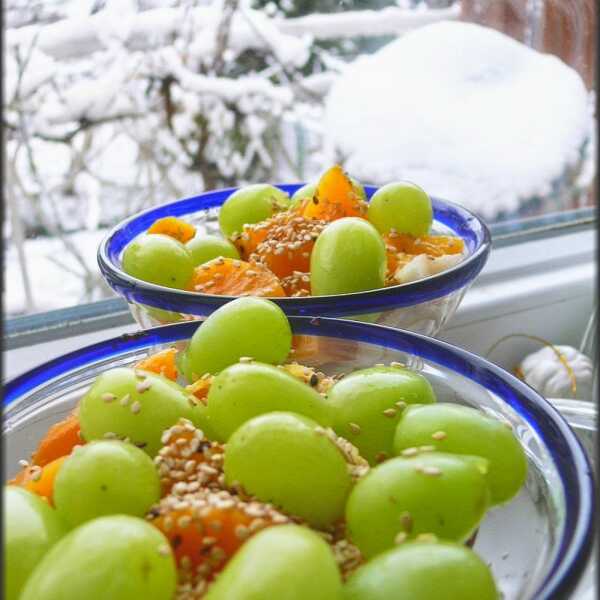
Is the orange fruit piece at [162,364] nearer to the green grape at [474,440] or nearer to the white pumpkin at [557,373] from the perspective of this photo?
the green grape at [474,440]

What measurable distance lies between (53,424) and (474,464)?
0.19m

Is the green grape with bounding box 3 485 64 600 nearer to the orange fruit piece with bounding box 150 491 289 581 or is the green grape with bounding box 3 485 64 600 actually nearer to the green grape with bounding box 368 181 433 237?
the orange fruit piece with bounding box 150 491 289 581

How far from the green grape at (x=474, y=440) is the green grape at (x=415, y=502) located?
28mm

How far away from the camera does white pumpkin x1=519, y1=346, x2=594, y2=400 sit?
0.80 meters

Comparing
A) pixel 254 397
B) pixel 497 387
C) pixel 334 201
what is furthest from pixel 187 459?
pixel 334 201

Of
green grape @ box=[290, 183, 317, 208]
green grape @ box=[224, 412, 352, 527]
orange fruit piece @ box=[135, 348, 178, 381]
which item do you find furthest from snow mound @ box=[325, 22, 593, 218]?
green grape @ box=[224, 412, 352, 527]

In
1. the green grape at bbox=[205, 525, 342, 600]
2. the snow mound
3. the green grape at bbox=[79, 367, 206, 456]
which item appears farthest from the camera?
the snow mound

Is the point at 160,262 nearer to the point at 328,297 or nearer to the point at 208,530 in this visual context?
the point at 328,297

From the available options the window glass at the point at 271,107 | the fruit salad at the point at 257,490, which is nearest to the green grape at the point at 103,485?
the fruit salad at the point at 257,490

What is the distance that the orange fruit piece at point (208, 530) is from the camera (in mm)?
260

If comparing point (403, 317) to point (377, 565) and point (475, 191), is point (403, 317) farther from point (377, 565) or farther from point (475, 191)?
point (475, 191)

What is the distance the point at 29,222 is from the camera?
2.86ft

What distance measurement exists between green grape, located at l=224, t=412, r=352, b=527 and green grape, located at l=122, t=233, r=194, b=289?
210 millimetres

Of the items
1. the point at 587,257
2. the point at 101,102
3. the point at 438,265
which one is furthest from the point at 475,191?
the point at 438,265
